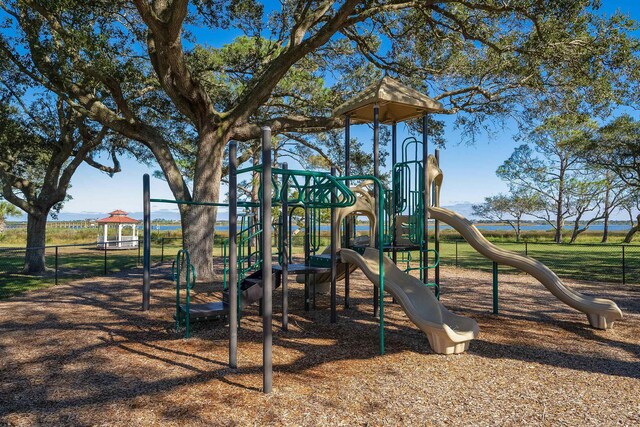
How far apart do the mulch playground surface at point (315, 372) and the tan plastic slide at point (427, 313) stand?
8.7 inches

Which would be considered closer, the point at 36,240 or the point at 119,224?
the point at 36,240

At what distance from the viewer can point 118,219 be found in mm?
28734

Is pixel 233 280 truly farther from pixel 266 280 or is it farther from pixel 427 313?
pixel 427 313

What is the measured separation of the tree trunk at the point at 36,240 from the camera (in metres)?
14.3

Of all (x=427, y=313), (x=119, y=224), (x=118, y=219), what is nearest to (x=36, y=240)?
(x=427, y=313)

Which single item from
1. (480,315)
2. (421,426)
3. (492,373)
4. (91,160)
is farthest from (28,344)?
(91,160)

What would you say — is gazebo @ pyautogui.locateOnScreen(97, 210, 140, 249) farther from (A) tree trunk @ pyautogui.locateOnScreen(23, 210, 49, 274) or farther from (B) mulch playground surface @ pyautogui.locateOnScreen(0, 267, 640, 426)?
(B) mulch playground surface @ pyautogui.locateOnScreen(0, 267, 640, 426)

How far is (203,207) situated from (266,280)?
765cm

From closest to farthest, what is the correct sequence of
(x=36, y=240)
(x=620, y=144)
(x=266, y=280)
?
(x=266, y=280) → (x=36, y=240) → (x=620, y=144)

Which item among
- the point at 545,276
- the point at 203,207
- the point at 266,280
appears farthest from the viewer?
the point at 203,207

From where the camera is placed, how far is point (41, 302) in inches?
348

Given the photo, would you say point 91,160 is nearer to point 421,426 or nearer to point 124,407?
point 124,407

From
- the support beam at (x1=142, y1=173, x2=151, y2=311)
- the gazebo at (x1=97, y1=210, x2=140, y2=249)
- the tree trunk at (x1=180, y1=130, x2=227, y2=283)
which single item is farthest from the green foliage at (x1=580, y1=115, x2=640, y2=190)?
the gazebo at (x1=97, y1=210, x2=140, y2=249)

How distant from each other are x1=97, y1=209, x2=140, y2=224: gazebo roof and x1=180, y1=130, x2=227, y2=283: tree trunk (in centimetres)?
1863
